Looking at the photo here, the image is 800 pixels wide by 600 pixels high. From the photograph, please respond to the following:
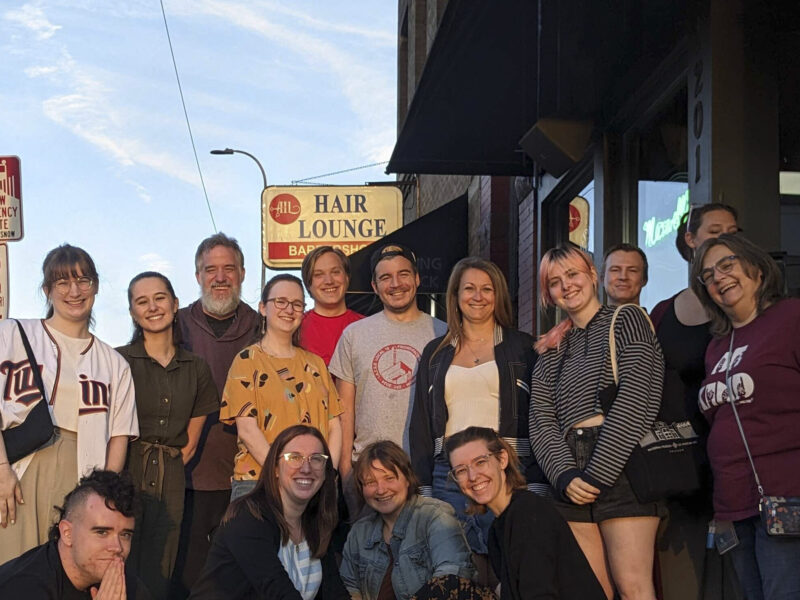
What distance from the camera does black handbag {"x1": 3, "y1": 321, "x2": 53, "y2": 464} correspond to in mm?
4816

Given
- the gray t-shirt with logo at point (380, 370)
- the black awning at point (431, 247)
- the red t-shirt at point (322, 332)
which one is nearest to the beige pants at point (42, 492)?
the gray t-shirt with logo at point (380, 370)

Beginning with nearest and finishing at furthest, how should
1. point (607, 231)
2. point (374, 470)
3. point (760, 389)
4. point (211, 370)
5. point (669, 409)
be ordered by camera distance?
point (760, 389), point (669, 409), point (374, 470), point (211, 370), point (607, 231)

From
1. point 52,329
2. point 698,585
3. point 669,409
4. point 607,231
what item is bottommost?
point 698,585

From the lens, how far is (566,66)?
23.8 feet

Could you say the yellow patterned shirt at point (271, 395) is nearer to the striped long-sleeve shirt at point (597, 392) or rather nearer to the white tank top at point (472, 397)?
the white tank top at point (472, 397)

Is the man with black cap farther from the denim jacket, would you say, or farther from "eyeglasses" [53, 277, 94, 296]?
"eyeglasses" [53, 277, 94, 296]

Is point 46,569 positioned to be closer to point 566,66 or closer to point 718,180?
point 718,180

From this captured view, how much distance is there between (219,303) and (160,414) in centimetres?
79

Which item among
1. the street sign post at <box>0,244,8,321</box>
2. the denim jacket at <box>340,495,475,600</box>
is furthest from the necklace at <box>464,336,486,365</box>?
the street sign post at <box>0,244,8,321</box>

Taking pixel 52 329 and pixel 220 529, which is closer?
pixel 220 529

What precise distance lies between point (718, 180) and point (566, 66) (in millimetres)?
2119

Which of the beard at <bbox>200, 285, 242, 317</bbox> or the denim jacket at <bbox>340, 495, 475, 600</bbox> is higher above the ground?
the beard at <bbox>200, 285, 242, 317</bbox>

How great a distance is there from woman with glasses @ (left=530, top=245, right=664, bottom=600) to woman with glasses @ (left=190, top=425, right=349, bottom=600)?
1005 millimetres

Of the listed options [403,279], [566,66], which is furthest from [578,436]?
[566,66]
